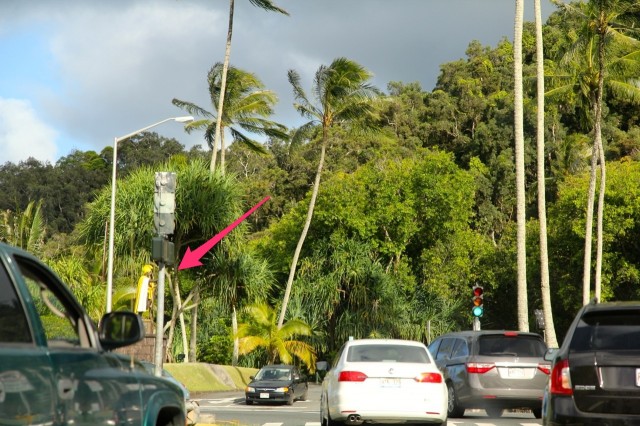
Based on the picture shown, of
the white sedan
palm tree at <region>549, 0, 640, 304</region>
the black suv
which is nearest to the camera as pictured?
the black suv

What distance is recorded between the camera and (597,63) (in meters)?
46.2

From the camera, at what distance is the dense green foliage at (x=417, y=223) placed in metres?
44.9

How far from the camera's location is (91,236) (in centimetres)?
3556

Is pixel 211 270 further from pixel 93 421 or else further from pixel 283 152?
pixel 283 152

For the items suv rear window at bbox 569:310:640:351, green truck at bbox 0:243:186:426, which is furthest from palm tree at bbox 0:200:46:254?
green truck at bbox 0:243:186:426

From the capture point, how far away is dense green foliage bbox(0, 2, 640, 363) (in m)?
44.9

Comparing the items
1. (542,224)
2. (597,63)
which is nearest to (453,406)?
(542,224)

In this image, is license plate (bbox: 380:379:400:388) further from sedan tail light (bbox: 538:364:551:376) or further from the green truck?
the green truck

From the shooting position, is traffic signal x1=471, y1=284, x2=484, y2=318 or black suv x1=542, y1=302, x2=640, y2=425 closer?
black suv x1=542, y1=302, x2=640, y2=425

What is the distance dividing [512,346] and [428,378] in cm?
447

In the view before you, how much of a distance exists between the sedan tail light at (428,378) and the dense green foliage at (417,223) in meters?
20.7

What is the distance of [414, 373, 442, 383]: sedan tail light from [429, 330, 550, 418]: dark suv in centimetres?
393

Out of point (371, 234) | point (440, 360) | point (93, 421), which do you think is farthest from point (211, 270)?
point (93, 421)

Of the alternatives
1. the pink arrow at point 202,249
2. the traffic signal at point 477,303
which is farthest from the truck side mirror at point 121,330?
the pink arrow at point 202,249
